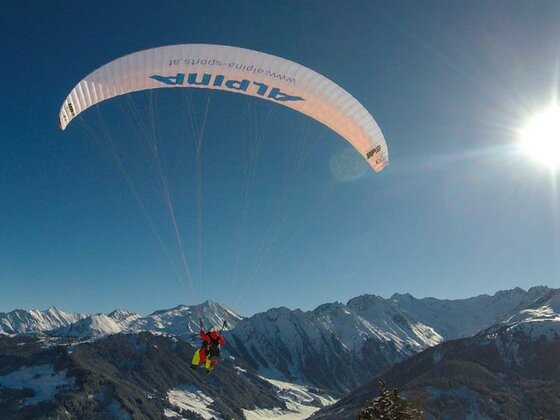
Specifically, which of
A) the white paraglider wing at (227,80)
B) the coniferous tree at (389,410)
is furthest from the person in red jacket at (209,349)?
the white paraglider wing at (227,80)

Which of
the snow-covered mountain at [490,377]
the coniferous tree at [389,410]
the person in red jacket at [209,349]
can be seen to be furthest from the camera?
the snow-covered mountain at [490,377]

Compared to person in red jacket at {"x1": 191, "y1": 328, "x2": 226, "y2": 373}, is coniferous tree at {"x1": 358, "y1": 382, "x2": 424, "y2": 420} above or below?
below

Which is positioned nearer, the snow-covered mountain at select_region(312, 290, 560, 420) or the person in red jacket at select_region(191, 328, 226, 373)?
the person in red jacket at select_region(191, 328, 226, 373)

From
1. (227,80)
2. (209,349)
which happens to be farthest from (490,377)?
(227,80)

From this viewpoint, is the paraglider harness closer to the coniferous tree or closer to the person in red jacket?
the person in red jacket

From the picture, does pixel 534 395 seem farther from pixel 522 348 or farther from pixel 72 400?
pixel 72 400

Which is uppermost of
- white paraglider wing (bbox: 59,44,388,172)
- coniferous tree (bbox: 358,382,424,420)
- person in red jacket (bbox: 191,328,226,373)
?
white paraglider wing (bbox: 59,44,388,172)

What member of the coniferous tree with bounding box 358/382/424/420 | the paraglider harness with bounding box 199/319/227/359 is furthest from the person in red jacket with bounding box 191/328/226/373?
the coniferous tree with bounding box 358/382/424/420

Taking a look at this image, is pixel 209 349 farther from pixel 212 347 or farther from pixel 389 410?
pixel 389 410

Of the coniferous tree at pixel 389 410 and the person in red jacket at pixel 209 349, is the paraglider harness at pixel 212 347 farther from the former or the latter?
the coniferous tree at pixel 389 410
